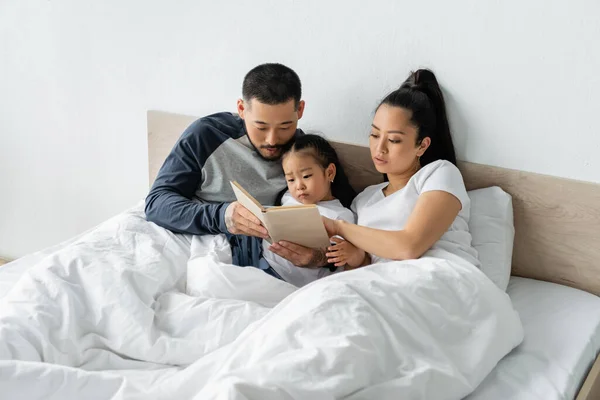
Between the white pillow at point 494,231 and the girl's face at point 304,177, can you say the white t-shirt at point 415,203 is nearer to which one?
the white pillow at point 494,231

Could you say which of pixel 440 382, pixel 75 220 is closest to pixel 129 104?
pixel 75 220

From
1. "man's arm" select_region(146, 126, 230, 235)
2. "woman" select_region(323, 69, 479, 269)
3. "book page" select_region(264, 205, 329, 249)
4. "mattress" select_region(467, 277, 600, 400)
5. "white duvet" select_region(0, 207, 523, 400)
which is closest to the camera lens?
"white duvet" select_region(0, 207, 523, 400)

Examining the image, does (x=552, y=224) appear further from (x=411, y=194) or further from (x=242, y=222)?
(x=242, y=222)

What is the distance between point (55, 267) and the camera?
1686mm

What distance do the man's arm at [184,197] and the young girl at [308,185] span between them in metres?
0.17

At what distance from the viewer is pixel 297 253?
1.80 metres

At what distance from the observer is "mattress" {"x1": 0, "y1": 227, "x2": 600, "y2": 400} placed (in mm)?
1463

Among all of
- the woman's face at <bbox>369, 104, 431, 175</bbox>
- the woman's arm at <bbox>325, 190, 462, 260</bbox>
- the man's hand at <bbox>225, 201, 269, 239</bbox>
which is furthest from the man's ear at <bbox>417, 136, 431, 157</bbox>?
the man's hand at <bbox>225, 201, 269, 239</bbox>

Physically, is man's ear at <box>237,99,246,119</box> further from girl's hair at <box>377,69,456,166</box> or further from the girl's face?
girl's hair at <box>377,69,456,166</box>

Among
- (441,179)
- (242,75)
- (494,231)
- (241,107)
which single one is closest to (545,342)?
(494,231)

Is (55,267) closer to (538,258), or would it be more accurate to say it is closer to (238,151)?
(238,151)

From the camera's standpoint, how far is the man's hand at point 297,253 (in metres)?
1.79

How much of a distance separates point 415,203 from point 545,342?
0.46 metres

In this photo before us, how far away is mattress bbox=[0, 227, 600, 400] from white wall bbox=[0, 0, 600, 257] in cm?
33
